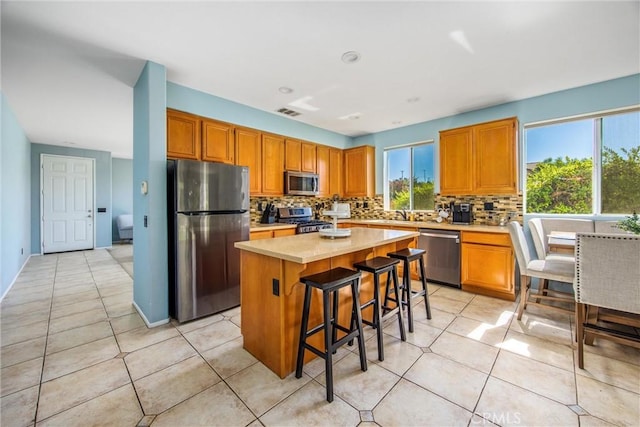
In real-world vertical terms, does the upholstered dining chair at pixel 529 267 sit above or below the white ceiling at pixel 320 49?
below

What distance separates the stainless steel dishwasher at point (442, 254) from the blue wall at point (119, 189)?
8446mm

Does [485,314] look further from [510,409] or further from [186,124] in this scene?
[186,124]

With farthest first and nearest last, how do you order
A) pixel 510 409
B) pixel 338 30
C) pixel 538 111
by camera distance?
pixel 538 111 < pixel 338 30 < pixel 510 409

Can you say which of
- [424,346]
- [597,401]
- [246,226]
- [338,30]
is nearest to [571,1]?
[338,30]

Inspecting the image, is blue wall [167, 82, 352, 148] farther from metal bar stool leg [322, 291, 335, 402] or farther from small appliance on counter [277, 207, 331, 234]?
metal bar stool leg [322, 291, 335, 402]

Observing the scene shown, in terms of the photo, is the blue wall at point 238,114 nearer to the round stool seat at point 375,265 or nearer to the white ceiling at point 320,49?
the white ceiling at point 320,49

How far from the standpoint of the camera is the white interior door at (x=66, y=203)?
20.1ft

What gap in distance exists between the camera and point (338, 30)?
2182 mm

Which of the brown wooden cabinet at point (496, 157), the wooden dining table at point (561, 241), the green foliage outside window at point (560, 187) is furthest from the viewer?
the brown wooden cabinet at point (496, 157)

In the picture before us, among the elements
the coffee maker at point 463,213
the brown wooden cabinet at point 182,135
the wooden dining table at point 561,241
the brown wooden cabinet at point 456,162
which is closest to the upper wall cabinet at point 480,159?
the brown wooden cabinet at point 456,162

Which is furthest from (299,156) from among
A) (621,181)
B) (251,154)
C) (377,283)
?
(621,181)

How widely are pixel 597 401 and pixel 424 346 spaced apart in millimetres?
1020

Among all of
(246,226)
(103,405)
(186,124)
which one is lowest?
(103,405)

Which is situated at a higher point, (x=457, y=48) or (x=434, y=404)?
(x=457, y=48)
